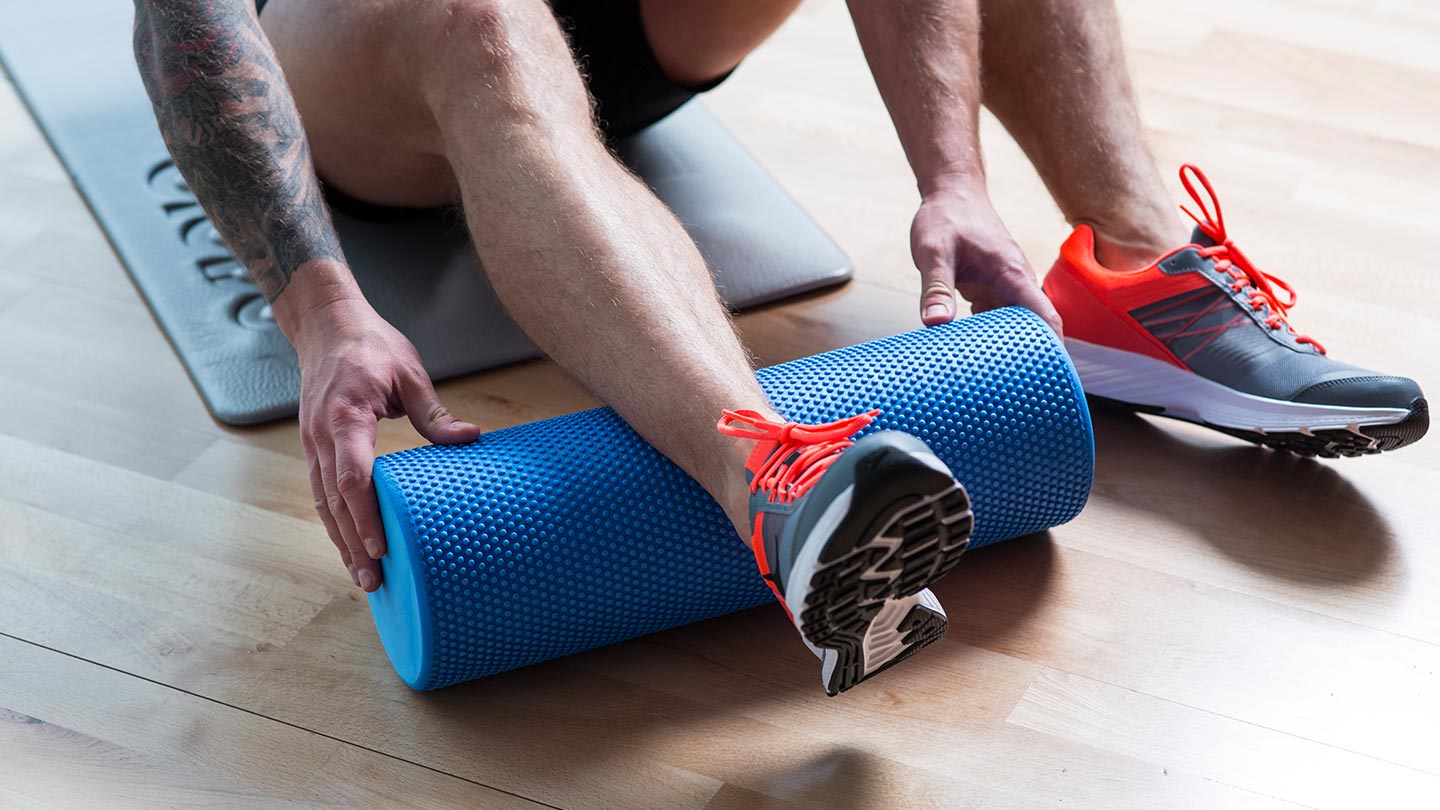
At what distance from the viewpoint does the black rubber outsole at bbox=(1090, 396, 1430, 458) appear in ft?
4.16

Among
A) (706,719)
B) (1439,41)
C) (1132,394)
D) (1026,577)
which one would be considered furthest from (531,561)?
(1439,41)

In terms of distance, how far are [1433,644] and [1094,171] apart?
0.56 metres

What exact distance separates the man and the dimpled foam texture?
0.13 ft

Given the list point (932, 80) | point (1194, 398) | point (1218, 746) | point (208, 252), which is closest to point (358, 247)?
point (208, 252)

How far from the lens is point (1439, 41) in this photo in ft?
7.44

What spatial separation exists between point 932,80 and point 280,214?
643 millimetres

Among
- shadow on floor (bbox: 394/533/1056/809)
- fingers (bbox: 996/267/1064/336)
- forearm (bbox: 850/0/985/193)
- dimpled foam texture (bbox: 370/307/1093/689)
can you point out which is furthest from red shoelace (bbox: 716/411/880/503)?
forearm (bbox: 850/0/985/193)

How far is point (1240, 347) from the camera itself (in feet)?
4.44

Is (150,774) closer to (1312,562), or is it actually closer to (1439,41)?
(1312,562)

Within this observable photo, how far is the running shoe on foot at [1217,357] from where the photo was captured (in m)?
1.29

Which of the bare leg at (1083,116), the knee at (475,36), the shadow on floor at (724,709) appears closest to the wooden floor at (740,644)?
the shadow on floor at (724,709)

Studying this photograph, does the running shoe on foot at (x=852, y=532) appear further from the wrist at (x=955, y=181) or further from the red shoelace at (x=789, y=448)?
the wrist at (x=955, y=181)

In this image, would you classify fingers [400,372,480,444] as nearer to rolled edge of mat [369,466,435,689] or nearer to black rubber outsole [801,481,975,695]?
rolled edge of mat [369,466,435,689]

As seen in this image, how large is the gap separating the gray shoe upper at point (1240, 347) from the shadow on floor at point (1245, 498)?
9cm
